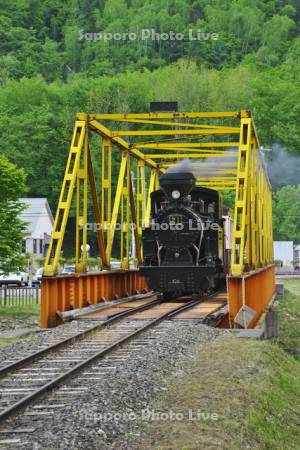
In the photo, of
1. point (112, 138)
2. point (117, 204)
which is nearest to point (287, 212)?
point (112, 138)

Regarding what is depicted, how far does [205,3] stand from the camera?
14300 cm

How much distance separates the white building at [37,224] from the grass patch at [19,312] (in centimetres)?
3518

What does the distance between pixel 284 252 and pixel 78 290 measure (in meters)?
53.9

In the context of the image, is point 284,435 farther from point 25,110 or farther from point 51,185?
point 25,110

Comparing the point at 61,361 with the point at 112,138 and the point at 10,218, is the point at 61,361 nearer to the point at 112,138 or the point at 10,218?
the point at 112,138

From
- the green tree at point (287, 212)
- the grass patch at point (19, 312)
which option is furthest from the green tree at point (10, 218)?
the green tree at point (287, 212)

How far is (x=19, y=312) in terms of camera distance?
26750 mm

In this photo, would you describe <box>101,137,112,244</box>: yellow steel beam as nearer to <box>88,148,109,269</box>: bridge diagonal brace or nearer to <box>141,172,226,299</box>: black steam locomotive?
<box>88,148,109,269</box>: bridge diagonal brace

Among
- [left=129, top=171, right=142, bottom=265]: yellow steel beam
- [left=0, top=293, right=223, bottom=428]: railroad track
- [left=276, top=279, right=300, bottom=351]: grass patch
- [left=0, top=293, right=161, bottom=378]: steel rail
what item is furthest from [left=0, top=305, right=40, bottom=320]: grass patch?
[left=276, top=279, right=300, bottom=351]: grass patch

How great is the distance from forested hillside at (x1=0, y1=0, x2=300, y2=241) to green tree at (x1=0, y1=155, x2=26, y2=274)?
632 inches

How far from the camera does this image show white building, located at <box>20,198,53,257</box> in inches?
2537

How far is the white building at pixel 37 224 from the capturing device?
211 ft

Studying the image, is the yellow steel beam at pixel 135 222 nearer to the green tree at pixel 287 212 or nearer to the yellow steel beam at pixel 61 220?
the yellow steel beam at pixel 61 220

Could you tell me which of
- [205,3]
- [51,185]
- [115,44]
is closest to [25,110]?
[51,185]
